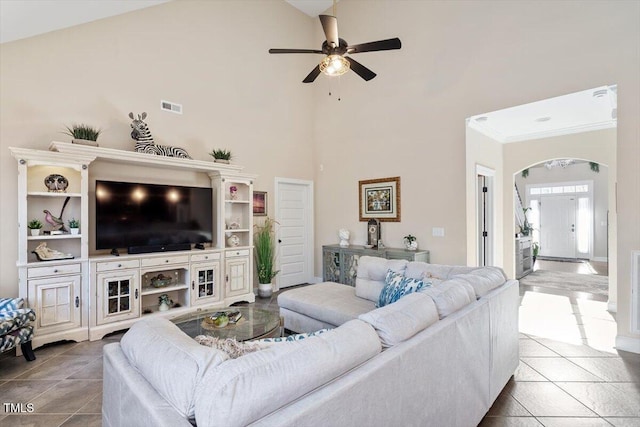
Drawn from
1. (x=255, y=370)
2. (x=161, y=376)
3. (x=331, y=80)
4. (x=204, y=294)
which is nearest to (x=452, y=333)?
(x=255, y=370)

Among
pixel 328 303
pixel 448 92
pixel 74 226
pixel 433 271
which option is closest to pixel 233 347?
pixel 328 303

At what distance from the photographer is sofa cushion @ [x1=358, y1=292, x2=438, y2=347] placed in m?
1.46

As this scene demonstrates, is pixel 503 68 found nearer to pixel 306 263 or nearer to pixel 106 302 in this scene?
pixel 306 263

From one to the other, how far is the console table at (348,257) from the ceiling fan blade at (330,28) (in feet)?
9.80

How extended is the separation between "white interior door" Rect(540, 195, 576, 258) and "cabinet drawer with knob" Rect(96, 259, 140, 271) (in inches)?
455

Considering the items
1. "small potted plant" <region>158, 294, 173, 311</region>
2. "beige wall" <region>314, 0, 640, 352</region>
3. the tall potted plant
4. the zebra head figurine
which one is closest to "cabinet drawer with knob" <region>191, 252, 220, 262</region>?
"small potted plant" <region>158, 294, 173, 311</region>

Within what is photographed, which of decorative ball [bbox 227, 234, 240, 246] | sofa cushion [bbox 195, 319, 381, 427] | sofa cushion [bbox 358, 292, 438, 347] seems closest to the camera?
sofa cushion [bbox 195, 319, 381, 427]

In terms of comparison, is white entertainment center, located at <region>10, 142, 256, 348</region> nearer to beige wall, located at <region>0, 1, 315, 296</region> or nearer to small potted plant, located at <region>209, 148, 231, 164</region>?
small potted plant, located at <region>209, 148, 231, 164</region>

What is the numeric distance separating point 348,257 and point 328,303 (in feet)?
7.35

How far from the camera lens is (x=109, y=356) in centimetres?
139

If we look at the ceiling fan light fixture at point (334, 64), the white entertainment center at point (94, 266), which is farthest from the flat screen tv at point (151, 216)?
the ceiling fan light fixture at point (334, 64)

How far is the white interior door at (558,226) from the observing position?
974 cm

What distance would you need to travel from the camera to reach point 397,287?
105 inches

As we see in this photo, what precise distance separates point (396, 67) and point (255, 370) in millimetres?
5211
